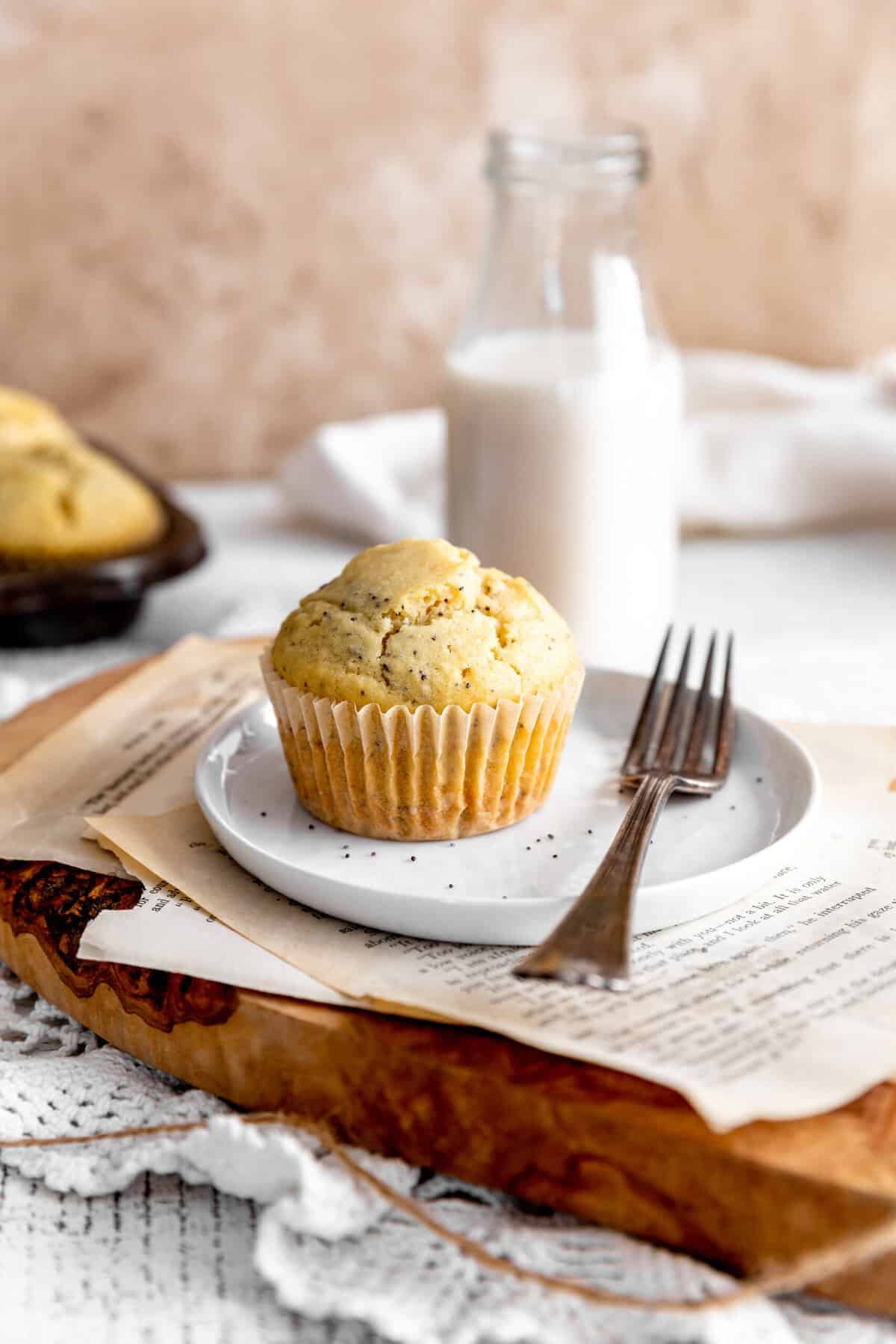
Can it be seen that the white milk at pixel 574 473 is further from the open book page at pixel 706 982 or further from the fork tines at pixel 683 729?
the open book page at pixel 706 982

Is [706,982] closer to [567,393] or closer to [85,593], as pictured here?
[567,393]

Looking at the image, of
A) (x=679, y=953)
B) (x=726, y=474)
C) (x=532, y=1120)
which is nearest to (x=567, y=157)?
(x=726, y=474)

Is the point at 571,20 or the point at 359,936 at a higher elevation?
the point at 571,20

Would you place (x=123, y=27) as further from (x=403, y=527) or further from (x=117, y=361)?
(x=403, y=527)

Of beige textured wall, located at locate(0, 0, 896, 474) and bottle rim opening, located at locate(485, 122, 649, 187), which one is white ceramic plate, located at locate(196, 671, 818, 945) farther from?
beige textured wall, located at locate(0, 0, 896, 474)

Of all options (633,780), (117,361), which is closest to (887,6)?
(117,361)

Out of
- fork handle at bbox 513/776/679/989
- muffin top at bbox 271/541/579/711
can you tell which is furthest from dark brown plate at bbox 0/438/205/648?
fork handle at bbox 513/776/679/989
